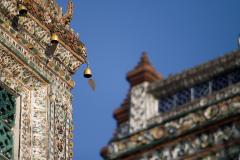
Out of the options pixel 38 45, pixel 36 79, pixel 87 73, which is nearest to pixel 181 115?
pixel 36 79

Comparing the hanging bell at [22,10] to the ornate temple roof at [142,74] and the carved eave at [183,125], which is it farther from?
the carved eave at [183,125]

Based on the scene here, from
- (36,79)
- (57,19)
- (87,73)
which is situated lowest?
(36,79)

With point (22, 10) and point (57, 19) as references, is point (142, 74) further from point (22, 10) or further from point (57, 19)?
point (57, 19)

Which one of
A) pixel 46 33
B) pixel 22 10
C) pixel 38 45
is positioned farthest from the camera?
pixel 46 33

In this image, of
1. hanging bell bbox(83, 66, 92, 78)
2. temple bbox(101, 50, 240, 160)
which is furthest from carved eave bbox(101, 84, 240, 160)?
hanging bell bbox(83, 66, 92, 78)

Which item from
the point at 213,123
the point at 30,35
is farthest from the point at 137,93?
the point at 30,35

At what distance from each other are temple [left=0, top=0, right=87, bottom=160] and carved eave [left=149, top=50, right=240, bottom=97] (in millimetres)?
12528

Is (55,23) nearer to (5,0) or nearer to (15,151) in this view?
(5,0)

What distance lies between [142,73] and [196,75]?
734mm

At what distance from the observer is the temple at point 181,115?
1332 centimetres

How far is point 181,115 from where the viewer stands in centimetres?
1364

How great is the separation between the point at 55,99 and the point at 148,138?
50.4 feet

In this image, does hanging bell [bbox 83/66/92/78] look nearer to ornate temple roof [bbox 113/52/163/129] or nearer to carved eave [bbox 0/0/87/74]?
carved eave [bbox 0/0/87/74]

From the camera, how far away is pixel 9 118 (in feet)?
89.1
